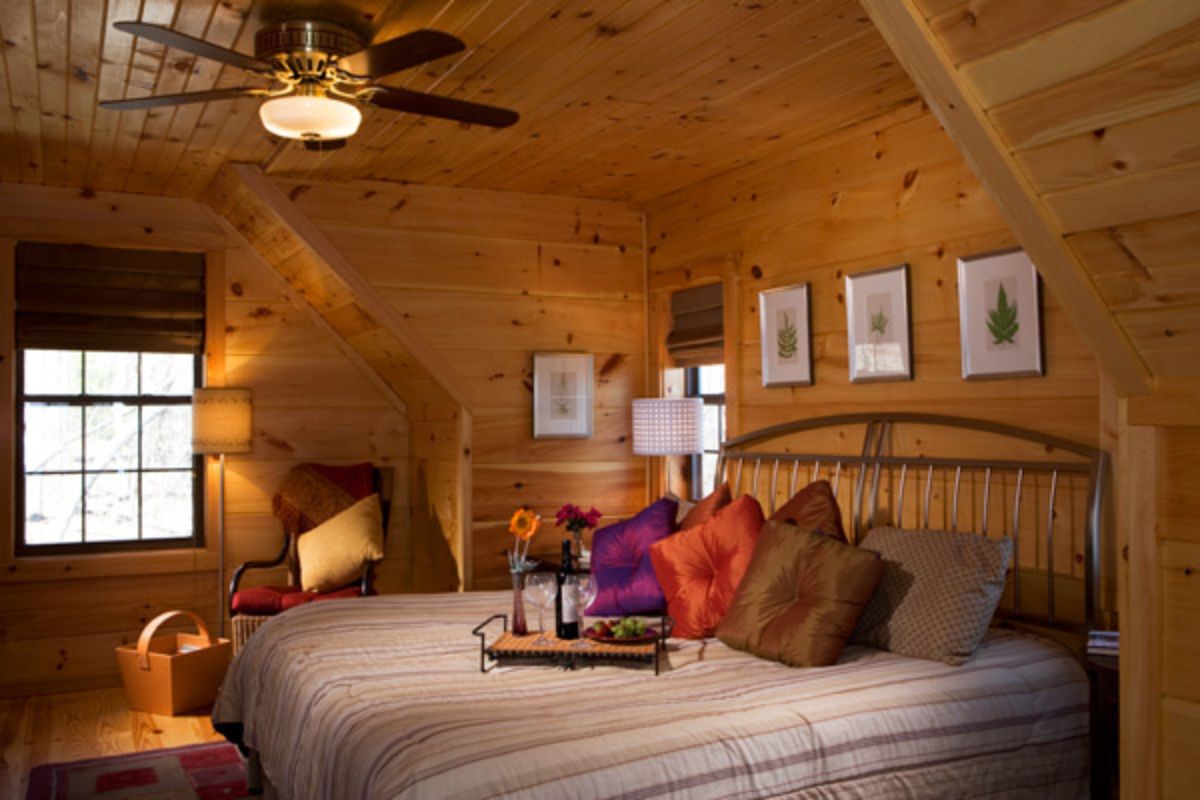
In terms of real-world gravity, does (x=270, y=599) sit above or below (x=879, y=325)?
below

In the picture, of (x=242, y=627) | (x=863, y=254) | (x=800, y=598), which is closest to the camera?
(x=800, y=598)

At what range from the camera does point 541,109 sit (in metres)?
4.00

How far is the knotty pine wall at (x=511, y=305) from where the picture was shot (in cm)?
529

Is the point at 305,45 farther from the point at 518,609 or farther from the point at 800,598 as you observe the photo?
the point at 800,598

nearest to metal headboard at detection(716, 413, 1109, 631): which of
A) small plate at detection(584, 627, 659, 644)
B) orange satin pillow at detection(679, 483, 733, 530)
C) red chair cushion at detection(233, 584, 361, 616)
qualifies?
orange satin pillow at detection(679, 483, 733, 530)

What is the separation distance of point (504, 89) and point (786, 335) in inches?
66.2

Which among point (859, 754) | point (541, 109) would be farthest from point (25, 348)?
point (859, 754)

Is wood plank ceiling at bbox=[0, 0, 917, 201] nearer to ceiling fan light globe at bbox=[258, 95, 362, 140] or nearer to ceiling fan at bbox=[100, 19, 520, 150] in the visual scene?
ceiling fan at bbox=[100, 19, 520, 150]

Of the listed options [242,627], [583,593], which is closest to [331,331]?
[242,627]

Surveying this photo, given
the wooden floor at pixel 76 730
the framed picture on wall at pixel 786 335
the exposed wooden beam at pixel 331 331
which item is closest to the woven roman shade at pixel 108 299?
the exposed wooden beam at pixel 331 331

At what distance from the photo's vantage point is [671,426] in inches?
195

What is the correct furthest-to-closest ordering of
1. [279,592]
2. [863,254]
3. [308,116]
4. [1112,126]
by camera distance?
1. [279,592]
2. [863,254]
3. [308,116]
4. [1112,126]

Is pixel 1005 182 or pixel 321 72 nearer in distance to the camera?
pixel 1005 182

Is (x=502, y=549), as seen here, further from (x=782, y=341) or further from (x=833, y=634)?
(x=833, y=634)
